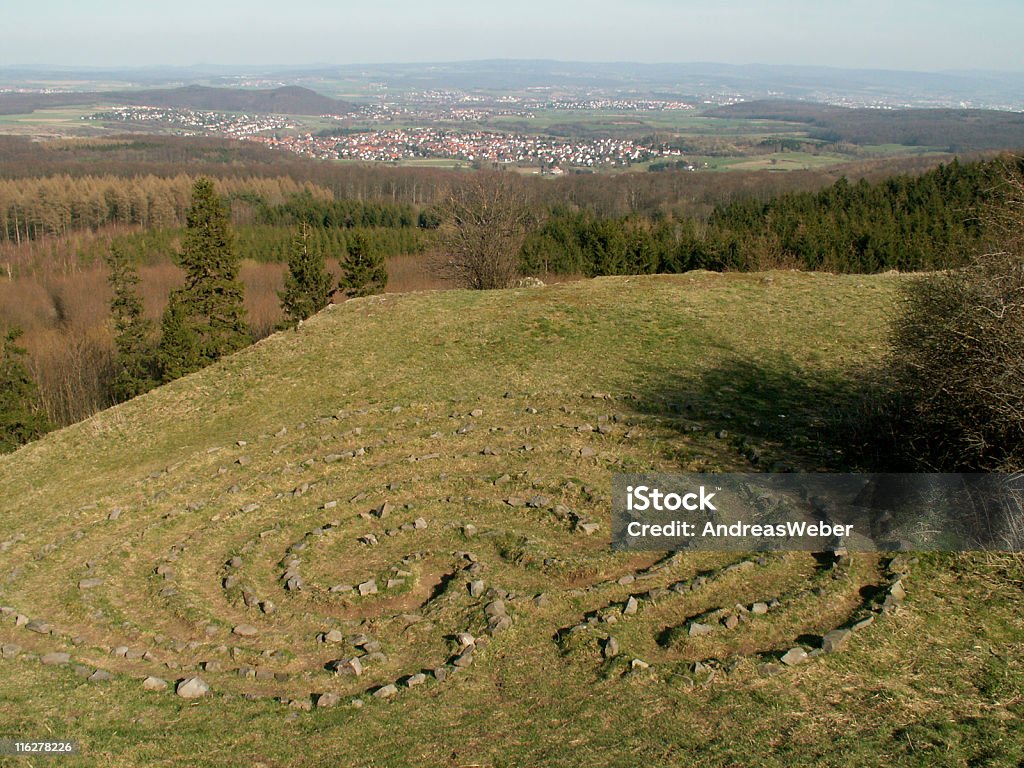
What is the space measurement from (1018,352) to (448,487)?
11120 mm

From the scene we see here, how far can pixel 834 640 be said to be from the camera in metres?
10.2

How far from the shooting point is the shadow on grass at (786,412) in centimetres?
1667

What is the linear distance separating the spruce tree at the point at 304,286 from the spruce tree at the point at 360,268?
1416 mm

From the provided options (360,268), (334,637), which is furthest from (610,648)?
(360,268)

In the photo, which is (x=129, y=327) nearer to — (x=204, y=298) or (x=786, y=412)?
(x=204, y=298)

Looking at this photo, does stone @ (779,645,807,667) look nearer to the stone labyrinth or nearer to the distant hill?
the stone labyrinth

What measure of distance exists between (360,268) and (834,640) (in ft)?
135

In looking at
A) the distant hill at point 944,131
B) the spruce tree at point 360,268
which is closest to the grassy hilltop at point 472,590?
the spruce tree at point 360,268

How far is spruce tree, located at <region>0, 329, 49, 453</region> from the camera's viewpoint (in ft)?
112

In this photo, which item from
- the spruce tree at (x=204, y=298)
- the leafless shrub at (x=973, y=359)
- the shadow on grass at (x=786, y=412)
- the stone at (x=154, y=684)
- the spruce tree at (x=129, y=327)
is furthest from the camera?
the spruce tree at (x=129, y=327)

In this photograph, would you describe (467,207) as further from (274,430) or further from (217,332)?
(274,430)

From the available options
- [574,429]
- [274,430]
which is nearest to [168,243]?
[274,430]

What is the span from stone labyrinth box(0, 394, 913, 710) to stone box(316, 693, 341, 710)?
0.08ft

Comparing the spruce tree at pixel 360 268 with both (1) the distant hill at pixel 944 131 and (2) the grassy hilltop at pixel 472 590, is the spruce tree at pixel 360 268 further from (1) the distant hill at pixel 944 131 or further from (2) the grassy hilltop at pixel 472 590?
(1) the distant hill at pixel 944 131
